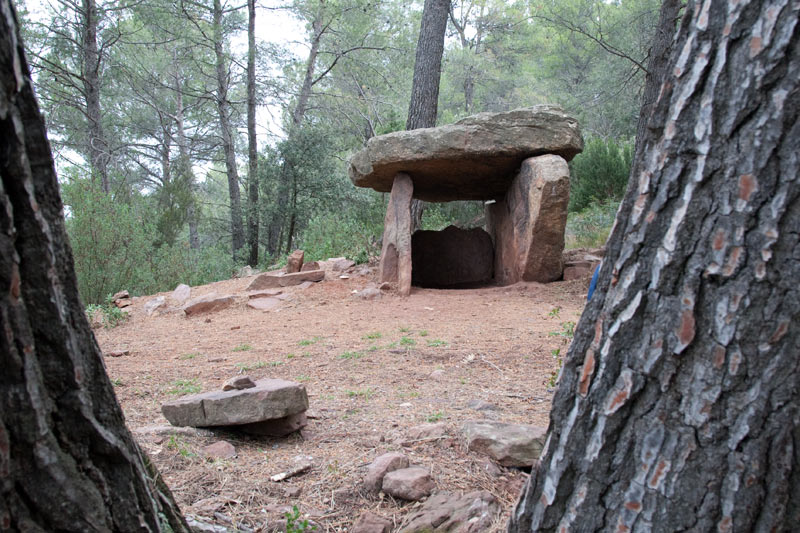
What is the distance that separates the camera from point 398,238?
662 centimetres

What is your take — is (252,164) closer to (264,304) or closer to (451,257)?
(451,257)

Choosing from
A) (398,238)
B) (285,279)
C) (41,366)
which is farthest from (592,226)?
(41,366)

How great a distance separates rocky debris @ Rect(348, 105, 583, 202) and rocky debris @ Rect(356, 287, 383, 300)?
1380 mm

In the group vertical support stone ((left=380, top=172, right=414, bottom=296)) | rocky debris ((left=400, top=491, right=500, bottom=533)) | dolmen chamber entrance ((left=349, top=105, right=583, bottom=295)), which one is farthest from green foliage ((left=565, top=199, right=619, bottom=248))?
rocky debris ((left=400, top=491, right=500, bottom=533))

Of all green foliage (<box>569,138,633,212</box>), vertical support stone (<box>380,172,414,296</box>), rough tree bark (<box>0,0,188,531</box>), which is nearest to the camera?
rough tree bark (<box>0,0,188,531</box>)

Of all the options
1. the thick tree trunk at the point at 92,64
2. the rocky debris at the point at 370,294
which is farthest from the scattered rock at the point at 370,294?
the thick tree trunk at the point at 92,64

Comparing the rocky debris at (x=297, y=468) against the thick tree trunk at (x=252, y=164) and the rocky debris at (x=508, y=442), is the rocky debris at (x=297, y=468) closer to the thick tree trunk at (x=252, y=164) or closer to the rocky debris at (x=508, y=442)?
the rocky debris at (x=508, y=442)

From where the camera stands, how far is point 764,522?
3.29 feet

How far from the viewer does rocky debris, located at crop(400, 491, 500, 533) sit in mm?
1624

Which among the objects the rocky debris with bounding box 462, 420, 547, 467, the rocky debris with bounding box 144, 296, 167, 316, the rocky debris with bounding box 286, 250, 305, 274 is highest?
the rocky debris with bounding box 286, 250, 305, 274

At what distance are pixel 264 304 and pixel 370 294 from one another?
109cm

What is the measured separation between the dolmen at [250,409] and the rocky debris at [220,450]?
109 millimetres

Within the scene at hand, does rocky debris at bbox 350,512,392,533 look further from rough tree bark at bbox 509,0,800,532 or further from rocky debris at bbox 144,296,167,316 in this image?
rocky debris at bbox 144,296,167,316

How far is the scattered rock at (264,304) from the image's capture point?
6.15m
